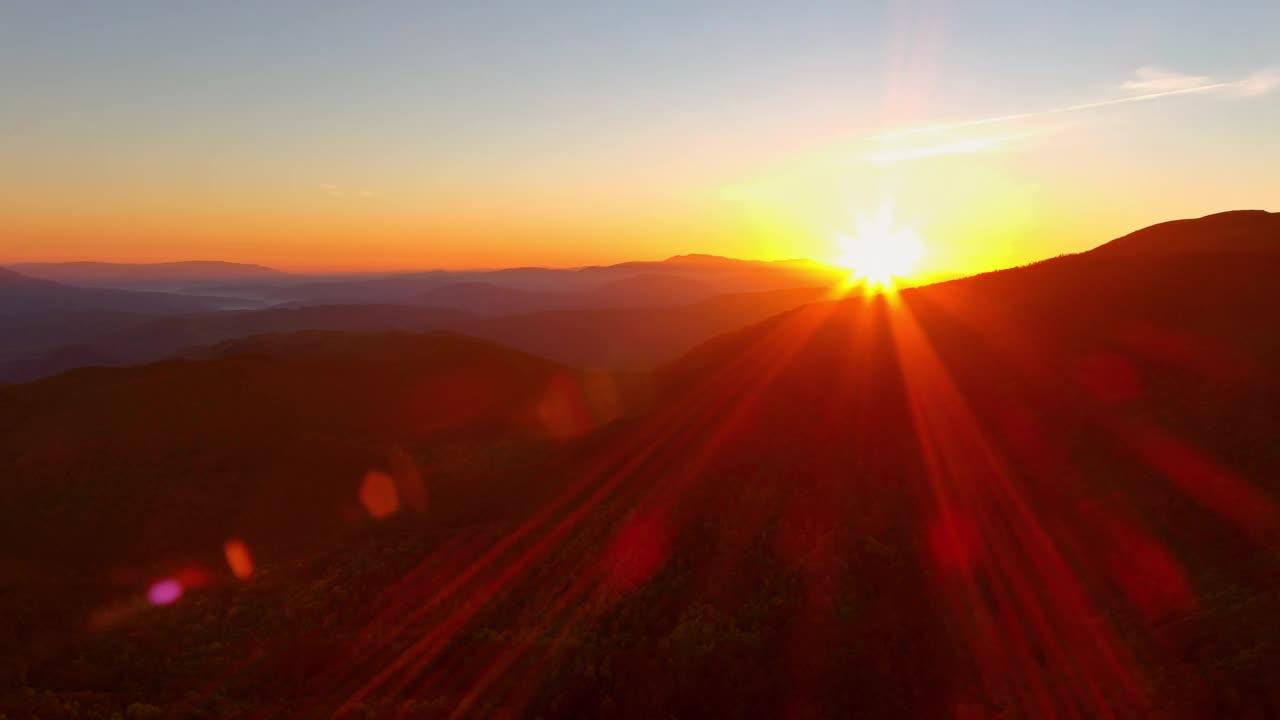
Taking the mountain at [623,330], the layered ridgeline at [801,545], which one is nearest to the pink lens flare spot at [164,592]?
the layered ridgeline at [801,545]

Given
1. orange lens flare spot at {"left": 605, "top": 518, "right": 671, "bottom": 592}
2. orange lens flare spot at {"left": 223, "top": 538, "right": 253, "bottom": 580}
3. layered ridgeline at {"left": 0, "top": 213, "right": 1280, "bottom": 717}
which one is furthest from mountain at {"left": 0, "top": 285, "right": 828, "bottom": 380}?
orange lens flare spot at {"left": 605, "top": 518, "right": 671, "bottom": 592}

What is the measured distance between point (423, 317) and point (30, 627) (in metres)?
167

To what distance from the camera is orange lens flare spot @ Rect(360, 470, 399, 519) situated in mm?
29406

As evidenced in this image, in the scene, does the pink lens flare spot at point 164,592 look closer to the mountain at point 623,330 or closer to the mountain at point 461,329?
the mountain at point 461,329

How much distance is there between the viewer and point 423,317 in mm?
178875

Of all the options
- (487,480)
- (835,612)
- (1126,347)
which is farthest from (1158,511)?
(487,480)

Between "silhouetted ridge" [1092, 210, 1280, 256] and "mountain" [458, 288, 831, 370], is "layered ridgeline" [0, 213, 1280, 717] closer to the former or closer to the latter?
"silhouetted ridge" [1092, 210, 1280, 256]

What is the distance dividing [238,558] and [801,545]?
23222 millimetres

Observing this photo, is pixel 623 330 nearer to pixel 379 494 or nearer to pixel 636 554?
pixel 379 494

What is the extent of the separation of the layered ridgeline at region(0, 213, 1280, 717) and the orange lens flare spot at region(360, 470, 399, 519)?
231 mm

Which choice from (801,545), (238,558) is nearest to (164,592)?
(238,558)

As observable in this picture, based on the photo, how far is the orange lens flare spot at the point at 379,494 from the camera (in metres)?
29.4

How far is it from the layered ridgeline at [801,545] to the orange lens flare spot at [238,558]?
0.98ft

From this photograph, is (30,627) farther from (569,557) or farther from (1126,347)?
(1126,347)
